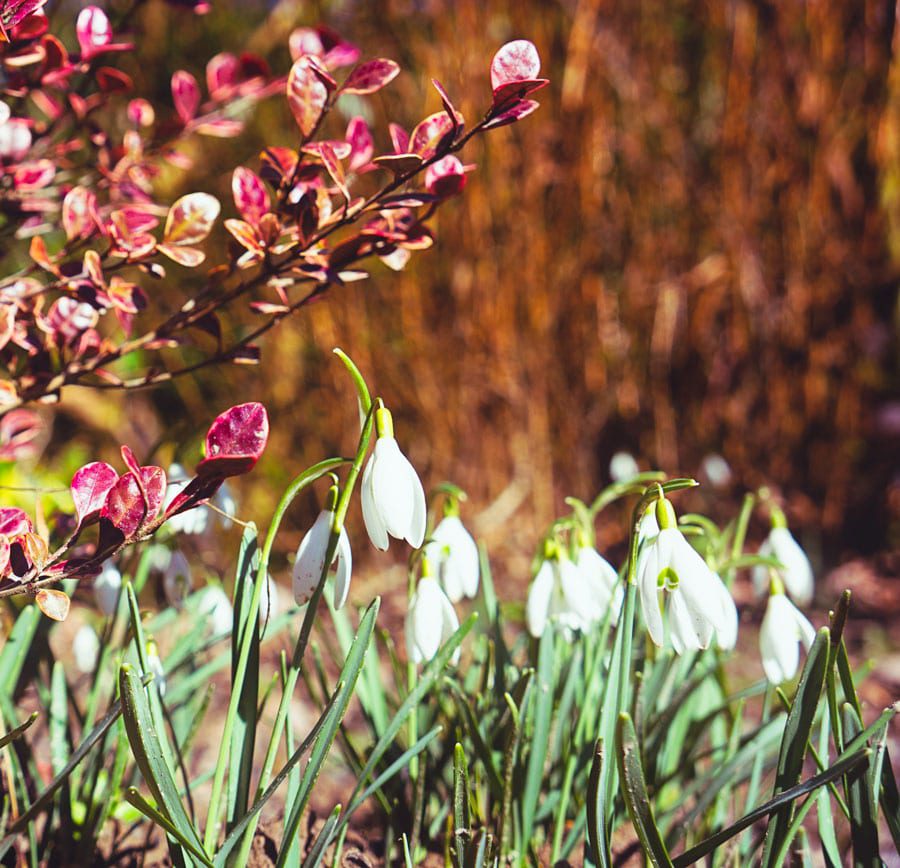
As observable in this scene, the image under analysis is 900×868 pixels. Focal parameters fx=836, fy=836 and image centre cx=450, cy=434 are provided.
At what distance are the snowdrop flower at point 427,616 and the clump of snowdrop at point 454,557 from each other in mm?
73

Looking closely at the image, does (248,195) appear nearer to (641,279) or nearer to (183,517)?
(183,517)

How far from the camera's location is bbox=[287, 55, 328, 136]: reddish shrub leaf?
0.87 metres

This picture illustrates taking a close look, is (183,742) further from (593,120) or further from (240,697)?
(593,120)

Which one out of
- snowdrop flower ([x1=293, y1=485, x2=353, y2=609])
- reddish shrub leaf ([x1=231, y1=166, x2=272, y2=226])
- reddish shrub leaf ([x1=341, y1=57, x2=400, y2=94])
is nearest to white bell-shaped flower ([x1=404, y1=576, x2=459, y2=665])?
snowdrop flower ([x1=293, y1=485, x2=353, y2=609])

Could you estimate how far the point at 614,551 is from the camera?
10.7ft

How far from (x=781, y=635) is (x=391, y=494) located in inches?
21.1

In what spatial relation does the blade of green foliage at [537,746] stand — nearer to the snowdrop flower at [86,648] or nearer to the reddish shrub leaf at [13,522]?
the reddish shrub leaf at [13,522]

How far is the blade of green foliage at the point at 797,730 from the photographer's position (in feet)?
2.40

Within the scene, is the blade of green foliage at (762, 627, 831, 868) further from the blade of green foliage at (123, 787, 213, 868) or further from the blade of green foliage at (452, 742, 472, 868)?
the blade of green foliage at (123, 787, 213, 868)

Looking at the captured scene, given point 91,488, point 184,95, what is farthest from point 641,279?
point 91,488

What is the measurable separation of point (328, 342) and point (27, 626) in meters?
1.98

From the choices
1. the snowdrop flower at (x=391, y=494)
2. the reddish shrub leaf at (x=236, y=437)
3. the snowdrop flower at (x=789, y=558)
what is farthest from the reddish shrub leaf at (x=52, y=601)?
the snowdrop flower at (x=789, y=558)

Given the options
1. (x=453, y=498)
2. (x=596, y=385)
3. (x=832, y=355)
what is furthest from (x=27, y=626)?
(x=832, y=355)

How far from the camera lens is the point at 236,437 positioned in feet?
2.45
